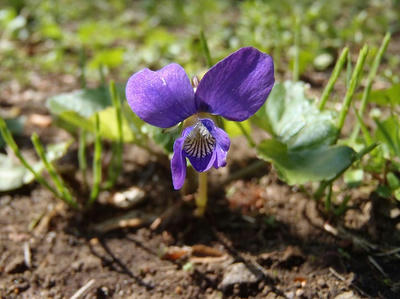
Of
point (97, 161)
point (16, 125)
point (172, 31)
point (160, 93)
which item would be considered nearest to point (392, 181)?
point (160, 93)

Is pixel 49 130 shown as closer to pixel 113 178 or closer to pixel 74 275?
pixel 113 178

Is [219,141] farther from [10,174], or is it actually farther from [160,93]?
[10,174]

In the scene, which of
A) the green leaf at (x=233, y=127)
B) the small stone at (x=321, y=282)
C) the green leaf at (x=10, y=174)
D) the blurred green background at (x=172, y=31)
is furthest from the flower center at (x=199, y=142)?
the blurred green background at (x=172, y=31)

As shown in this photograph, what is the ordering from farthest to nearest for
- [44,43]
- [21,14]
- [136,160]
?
[21,14] → [44,43] → [136,160]

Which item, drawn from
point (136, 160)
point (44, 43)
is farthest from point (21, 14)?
point (136, 160)

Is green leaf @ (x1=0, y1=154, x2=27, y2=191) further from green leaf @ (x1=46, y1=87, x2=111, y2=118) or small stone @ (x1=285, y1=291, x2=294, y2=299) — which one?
small stone @ (x1=285, y1=291, x2=294, y2=299)

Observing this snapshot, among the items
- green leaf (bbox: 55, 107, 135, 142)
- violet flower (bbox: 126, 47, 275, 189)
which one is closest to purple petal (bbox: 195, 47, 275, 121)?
violet flower (bbox: 126, 47, 275, 189)
